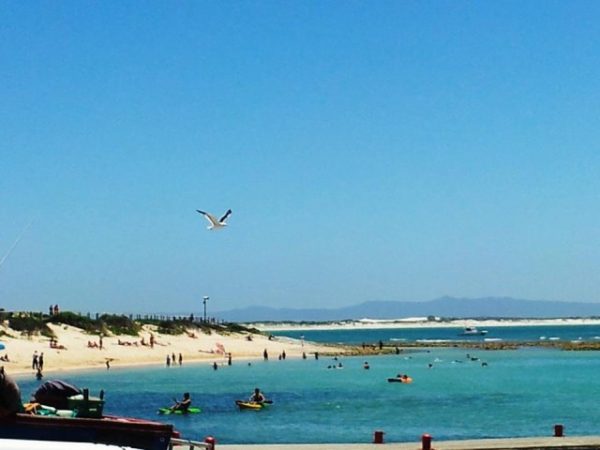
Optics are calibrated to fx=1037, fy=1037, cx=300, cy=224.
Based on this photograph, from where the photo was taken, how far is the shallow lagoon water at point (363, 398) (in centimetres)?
3969

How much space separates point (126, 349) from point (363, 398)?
130 ft

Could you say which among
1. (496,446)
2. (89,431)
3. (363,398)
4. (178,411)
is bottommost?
(363,398)

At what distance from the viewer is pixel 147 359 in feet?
298

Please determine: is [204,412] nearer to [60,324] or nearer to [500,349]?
[60,324]

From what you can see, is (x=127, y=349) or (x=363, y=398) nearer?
(x=363, y=398)

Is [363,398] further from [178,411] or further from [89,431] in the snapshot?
[89,431]

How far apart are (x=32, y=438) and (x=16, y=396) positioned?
1.68ft

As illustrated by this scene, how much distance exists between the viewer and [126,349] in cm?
9181

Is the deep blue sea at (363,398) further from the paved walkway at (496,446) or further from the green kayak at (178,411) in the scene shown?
the paved walkway at (496,446)

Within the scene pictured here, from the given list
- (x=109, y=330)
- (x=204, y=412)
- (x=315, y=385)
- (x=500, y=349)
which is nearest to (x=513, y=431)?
(x=204, y=412)

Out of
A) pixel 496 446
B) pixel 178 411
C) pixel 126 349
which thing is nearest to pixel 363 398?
pixel 178 411

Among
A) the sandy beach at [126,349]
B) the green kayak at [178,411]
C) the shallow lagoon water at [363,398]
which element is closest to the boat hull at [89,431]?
the shallow lagoon water at [363,398]

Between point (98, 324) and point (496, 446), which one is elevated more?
point (98, 324)

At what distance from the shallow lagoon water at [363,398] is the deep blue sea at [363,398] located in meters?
0.06
